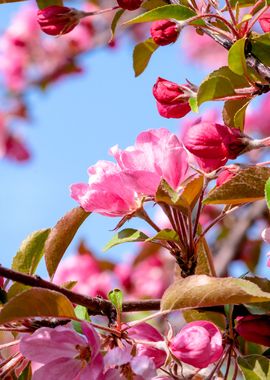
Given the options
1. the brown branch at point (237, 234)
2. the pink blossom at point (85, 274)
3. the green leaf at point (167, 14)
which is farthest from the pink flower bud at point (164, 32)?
the pink blossom at point (85, 274)

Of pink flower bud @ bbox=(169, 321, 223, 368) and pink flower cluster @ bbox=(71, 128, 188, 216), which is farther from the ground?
pink flower cluster @ bbox=(71, 128, 188, 216)

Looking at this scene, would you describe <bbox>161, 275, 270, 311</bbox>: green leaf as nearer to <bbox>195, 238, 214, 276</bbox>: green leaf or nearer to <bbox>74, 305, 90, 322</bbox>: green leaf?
<bbox>74, 305, 90, 322</bbox>: green leaf

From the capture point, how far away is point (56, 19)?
1302mm

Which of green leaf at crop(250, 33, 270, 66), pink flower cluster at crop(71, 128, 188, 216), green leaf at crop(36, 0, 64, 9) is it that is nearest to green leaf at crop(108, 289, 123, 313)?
pink flower cluster at crop(71, 128, 188, 216)

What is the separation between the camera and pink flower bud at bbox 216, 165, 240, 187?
1.07 metres

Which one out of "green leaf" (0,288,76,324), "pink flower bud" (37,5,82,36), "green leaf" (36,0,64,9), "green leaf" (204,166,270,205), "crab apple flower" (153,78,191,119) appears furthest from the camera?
"green leaf" (36,0,64,9)

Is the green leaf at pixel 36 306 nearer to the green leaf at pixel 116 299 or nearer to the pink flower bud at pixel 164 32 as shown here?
the green leaf at pixel 116 299

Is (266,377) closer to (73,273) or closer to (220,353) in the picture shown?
(220,353)

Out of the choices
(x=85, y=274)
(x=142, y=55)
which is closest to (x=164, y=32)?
(x=142, y=55)

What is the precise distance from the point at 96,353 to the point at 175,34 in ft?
1.57

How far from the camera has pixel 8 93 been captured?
459 cm

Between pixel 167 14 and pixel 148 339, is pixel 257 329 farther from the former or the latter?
pixel 167 14

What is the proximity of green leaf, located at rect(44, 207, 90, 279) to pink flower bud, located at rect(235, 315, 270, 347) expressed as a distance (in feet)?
0.94

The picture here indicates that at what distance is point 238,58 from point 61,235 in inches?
14.6
